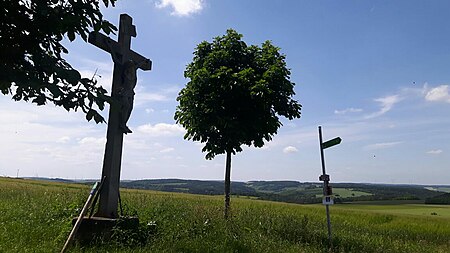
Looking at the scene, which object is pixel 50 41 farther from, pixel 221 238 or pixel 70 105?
pixel 221 238

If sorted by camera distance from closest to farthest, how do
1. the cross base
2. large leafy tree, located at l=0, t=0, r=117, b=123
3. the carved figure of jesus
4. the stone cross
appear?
large leafy tree, located at l=0, t=0, r=117, b=123
the cross base
the stone cross
the carved figure of jesus

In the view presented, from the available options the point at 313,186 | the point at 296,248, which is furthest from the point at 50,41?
the point at 313,186

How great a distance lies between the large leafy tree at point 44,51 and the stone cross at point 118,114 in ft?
11.4

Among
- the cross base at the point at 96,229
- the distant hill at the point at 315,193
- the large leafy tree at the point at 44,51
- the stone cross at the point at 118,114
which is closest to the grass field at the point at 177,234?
the cross base at the point at 96,229

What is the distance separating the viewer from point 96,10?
3.74m

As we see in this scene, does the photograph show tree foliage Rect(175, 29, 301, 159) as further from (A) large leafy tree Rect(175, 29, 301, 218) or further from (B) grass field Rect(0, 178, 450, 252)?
(B) grass field Rect(0, 178, 450, 252)

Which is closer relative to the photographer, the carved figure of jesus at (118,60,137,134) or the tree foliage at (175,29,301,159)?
the carved figure of jesus at (118,60,137,134)

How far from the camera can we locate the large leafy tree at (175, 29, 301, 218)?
440 inches

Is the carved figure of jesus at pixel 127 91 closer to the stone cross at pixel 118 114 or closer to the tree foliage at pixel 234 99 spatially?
the stone cross at pixel 118 114

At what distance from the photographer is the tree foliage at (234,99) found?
11164 millimetres

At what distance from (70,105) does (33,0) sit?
926 millimetres

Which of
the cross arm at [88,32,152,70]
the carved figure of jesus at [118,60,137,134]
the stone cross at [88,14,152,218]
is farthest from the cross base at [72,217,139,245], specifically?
the cross arm at [88,32,152,70]

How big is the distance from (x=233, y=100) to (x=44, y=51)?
8.08 metres

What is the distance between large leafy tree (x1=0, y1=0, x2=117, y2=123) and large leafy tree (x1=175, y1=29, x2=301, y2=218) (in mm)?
7370
